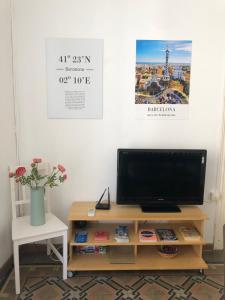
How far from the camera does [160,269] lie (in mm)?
2459

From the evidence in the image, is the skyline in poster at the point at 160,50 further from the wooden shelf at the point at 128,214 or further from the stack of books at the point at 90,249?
the stack of books at the point at 90,249

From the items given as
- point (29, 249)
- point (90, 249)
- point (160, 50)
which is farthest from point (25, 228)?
point (160, 50)

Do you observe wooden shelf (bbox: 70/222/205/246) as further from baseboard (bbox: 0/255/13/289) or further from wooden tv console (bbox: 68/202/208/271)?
baseboard (bbox: 0/255/13/289)

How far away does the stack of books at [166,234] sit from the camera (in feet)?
8.15

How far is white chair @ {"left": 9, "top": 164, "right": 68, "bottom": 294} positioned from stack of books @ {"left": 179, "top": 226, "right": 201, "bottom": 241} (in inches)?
42.0

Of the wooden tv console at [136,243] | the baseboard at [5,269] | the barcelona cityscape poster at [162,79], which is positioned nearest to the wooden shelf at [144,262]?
the wooden tv console at [136,243]

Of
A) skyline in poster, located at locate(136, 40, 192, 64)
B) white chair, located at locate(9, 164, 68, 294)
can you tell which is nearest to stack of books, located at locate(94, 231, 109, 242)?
white chair, located at locate(9, 164, 68, 294)

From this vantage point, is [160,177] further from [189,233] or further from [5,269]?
[5,269]

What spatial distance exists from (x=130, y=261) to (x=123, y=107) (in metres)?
1.38

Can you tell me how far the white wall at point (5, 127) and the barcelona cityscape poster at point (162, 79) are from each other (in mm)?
1137

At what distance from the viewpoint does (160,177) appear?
2551 mm

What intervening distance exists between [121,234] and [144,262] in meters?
0.31

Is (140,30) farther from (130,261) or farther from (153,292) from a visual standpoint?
(153,292)

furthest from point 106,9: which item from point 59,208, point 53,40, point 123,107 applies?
point 59,208
